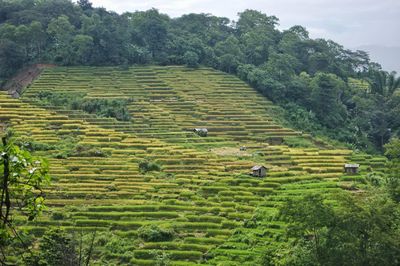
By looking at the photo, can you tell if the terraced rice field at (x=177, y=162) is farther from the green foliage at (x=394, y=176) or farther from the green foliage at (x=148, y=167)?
the green foliage at (x=394, y=176)

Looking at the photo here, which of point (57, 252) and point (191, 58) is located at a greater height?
point (191, 58)

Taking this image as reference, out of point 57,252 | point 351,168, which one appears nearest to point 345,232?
point 57,252

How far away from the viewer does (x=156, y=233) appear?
84.1 ft

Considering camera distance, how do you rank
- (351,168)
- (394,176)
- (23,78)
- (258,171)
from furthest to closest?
(23,78)
(351,168)
(258,171)
(394,176)

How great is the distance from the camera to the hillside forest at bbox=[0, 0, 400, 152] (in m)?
54.7

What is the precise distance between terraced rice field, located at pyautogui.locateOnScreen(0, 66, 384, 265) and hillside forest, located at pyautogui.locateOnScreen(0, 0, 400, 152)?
264 centimetres

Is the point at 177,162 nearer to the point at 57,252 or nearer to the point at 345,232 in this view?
the point at 345,232

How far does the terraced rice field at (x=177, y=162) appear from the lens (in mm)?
26797

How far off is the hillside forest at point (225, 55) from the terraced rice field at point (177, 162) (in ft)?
8.66

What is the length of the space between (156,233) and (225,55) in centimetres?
4076

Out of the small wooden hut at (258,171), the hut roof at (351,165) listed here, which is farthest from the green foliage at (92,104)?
the hut roof at (351,165)

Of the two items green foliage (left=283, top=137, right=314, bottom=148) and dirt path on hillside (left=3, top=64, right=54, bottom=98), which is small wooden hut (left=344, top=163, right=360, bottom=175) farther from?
dirt path on hillside (left=3, top=64, right=54, bottom=98)

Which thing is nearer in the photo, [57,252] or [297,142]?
[57,252]

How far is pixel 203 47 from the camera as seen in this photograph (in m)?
65.6
